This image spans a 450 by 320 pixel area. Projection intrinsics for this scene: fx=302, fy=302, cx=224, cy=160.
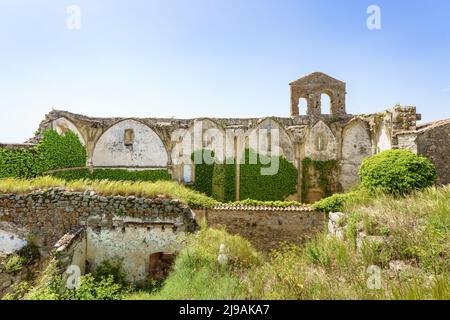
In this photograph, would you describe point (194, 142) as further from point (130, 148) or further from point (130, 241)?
point (130, 241)

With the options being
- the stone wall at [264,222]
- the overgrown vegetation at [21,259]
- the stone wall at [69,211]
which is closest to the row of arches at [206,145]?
the stone wall at [264,222]

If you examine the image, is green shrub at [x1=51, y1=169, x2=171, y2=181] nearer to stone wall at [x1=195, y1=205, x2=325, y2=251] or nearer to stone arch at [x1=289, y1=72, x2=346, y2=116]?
stone wall at [x1=195, y1=205, x2=325, y2=251]

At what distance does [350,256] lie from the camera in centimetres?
643

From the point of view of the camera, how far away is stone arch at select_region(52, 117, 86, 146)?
2134cm

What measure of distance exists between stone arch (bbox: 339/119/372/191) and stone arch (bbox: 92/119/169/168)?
46.7 feet

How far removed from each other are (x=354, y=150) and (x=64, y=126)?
22.1 m

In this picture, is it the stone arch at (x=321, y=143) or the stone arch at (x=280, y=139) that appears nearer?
the stone arch at (x=280, y=139)

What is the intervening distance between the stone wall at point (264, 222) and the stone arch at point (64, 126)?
13.0m

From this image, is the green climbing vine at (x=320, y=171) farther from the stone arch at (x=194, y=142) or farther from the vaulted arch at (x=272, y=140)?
the stone arch at (x=194, y=142)

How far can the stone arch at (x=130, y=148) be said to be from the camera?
78.2ft

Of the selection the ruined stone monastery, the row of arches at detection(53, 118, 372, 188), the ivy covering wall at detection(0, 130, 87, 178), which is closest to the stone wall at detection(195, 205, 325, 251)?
the ruined stone monastery
